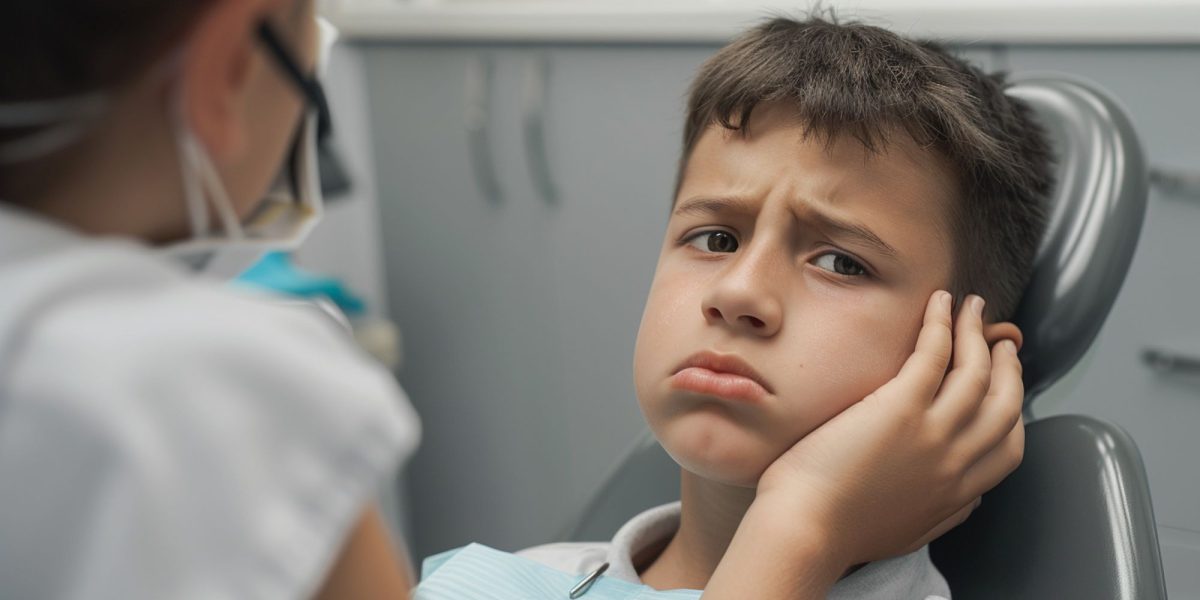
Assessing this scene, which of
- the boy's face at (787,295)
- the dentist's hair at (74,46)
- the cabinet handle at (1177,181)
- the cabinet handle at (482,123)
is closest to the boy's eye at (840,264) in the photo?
the boy's face at (787,295)

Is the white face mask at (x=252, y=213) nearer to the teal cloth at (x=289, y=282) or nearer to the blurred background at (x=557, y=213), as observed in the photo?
the blurred background at (x=557, y=213)

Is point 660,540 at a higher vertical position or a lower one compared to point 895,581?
lower

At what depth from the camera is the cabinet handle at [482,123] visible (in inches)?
89.3

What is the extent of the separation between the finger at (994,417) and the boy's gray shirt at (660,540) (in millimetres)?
107

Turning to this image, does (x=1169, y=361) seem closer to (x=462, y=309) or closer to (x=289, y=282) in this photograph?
(x=462, y=309)

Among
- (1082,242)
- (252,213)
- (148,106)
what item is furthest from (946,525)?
(148,106)

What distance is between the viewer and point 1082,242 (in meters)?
1.04

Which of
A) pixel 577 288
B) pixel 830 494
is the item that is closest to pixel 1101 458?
pixel 830 494

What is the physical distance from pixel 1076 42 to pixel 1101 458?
795 millimetres

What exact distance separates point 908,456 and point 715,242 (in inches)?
10.4

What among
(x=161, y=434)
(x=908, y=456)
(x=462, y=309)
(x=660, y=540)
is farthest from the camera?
(x=462, y=309)

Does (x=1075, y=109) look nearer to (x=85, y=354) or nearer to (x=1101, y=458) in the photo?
(x=1101, y=458)

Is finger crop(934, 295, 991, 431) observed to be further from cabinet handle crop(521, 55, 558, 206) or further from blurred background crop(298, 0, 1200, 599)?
cabinet handle crop(521, 55, 558, 206)

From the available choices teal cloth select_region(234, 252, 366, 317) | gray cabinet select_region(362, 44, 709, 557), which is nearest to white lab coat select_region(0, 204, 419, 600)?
gray cabinet select_region(362, 44, 709, 557)
